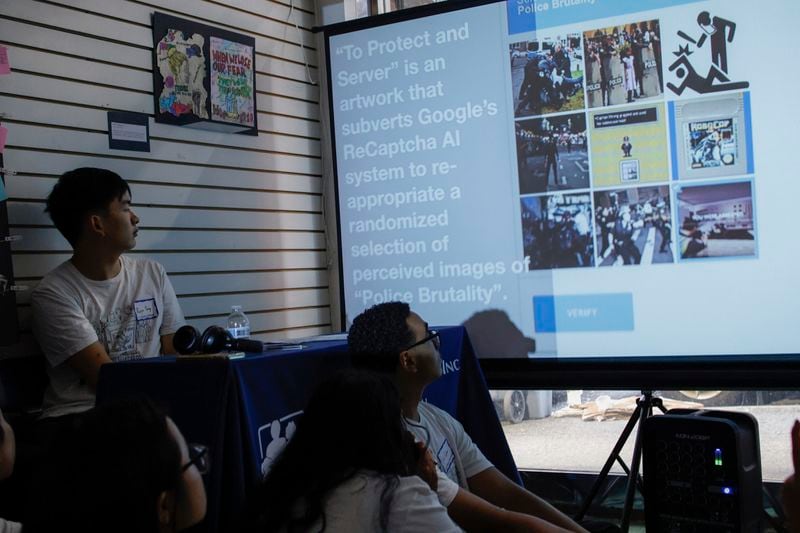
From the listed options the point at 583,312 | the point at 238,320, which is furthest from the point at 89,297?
the point at 583,312

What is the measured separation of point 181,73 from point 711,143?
7.78ft

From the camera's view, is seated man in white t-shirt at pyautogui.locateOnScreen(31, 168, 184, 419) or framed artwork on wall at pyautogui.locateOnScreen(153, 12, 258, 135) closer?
seated man in white t-shirt at pyautogui.locateOnScreen(31, 168, 184, 419)

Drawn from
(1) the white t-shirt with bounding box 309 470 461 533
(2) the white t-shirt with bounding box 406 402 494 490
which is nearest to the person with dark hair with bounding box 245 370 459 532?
(1) the white t-shirt with bounding box 309 470 461 533

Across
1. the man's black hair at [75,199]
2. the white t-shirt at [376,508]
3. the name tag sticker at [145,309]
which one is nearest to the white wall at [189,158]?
the man's black hair at [75,199]

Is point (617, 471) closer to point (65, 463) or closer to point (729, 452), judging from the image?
point (729, 452)

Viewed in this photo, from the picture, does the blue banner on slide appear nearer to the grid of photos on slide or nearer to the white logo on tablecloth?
the grid of photos on slide

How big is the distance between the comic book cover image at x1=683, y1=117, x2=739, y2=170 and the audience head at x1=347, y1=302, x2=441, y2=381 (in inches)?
62.6

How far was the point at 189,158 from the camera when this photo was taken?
3.93 m

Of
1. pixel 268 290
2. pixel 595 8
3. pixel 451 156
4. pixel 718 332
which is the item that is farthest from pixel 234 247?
pixel 718 332

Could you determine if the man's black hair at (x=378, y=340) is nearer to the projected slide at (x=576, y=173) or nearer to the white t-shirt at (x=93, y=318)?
the white t-shirt at (x=93, y=318)

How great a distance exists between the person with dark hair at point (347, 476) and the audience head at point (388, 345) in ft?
2.47

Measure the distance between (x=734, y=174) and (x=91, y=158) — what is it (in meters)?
2.63

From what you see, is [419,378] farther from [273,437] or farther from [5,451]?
[5,451]

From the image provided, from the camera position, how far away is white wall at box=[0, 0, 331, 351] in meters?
3.17
